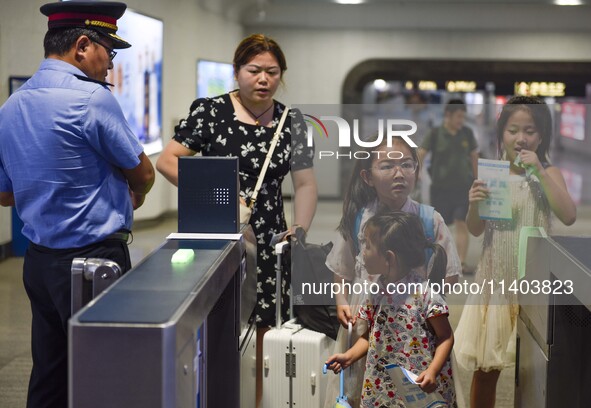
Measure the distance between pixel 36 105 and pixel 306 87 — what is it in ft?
40.5

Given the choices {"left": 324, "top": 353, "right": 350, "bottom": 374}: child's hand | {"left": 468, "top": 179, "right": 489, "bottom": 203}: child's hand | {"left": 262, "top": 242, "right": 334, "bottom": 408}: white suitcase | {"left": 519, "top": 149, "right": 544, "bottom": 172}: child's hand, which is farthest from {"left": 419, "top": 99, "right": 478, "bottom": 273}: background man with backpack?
{"left": 262, "top": 242, "right": 334, "bottom": 408}: white suitcase

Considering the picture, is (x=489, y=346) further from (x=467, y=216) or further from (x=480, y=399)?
(x=467, y=216)

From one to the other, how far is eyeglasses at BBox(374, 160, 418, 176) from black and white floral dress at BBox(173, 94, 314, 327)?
0.74m

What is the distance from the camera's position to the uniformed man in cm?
264

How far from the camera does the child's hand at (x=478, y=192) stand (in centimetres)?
284

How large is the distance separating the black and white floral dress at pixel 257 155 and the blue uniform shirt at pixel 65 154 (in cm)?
83

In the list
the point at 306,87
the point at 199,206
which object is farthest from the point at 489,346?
the point at 306,87

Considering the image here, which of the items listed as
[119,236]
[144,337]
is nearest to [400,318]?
[119,236]

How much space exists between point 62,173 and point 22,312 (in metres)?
4.10

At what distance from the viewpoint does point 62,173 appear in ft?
8.71

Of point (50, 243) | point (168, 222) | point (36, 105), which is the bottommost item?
point (168, 222)

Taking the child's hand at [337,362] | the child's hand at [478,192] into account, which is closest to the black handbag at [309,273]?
the child's hand at [337,362]

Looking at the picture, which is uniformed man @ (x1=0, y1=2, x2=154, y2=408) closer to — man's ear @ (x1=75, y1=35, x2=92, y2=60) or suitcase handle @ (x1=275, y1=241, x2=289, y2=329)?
man's ear @ (x1=75, y1=35, x2=92, y2=60)

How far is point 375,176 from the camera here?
9.23 feet
